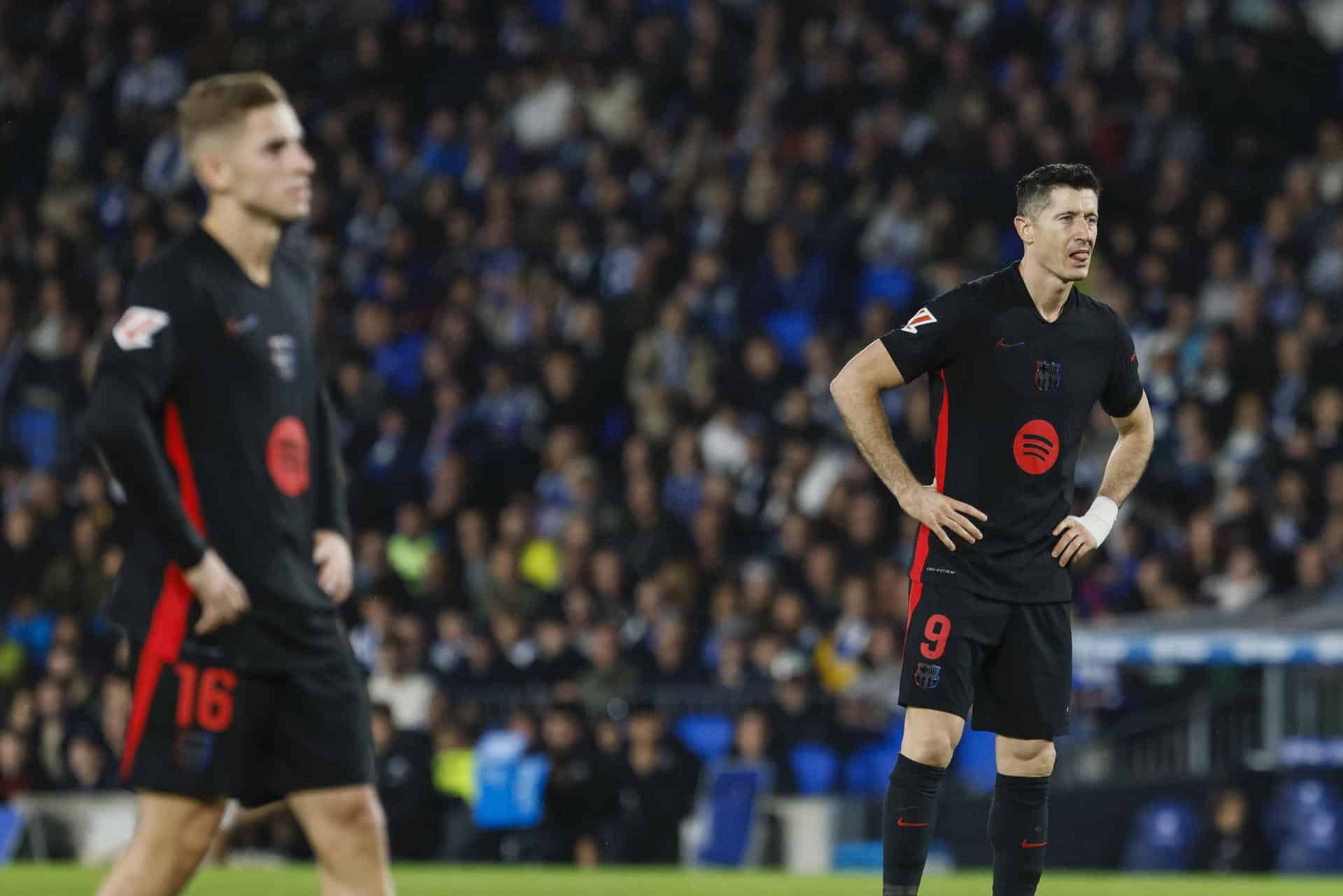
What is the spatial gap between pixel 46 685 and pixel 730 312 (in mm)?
5568

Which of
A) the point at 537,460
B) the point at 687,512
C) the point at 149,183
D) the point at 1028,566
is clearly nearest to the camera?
the point at 1028,566

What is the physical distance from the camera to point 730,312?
51.7ft

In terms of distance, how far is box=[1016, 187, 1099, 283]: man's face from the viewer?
18.7 feet

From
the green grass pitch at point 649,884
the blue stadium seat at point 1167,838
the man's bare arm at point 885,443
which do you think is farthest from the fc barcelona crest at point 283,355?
the blue stadium seat at point 1167,838

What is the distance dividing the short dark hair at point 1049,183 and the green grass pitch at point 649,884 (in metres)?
4.03

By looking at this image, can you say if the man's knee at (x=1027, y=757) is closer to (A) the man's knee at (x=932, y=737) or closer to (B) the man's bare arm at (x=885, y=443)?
(A) the man's knee at (x=932, y=737)

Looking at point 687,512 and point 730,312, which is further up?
point 730,312

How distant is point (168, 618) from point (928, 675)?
2.34 metres

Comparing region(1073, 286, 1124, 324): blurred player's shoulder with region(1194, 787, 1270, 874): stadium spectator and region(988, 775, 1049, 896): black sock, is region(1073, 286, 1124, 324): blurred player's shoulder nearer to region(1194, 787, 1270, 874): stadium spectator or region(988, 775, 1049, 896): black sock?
region(988, 775, 1049, 896): black sock

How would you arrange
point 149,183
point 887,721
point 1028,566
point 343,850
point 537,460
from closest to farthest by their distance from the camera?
point 343,850
point 1028,566
point 887,721
point 537,460
point 149,183

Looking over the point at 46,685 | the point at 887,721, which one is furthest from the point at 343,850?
the point at 46,685

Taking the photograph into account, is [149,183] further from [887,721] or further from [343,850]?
[343,850]

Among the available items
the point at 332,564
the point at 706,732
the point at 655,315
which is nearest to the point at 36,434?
the point at 655,315

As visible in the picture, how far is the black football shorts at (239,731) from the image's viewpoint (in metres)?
4.04
